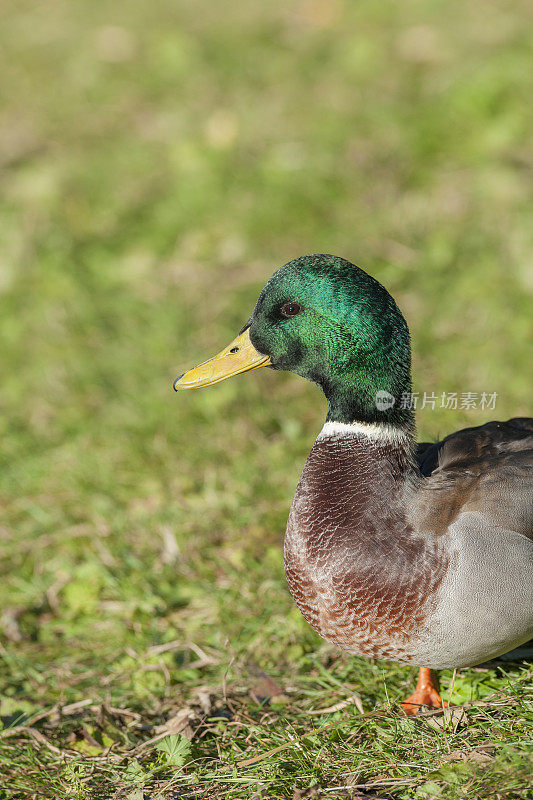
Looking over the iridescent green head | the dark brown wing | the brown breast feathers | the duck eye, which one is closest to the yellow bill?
the iridescent green head

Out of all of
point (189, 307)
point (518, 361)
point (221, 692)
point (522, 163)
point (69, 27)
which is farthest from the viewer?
point (69, 27)

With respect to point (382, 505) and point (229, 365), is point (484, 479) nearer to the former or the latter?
point (382, 505)

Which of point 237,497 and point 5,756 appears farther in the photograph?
point 237,497

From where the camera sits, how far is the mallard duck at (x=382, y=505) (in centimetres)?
240

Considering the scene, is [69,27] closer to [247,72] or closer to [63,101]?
[63,101]

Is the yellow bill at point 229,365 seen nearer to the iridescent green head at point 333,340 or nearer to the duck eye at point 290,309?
the iridescent green head at point 333,340

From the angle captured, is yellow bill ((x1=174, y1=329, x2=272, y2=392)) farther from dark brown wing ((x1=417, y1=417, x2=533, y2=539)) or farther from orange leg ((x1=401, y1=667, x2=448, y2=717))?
orange leg ((x1=401, y1=667, x2=448, y2=717))

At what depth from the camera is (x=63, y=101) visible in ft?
23.0

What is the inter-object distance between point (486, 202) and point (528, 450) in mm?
2987

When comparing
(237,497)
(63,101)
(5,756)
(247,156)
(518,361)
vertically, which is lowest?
(5,756)

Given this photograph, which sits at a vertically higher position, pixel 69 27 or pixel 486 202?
pixel 69 27

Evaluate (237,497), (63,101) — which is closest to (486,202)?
(237,497)

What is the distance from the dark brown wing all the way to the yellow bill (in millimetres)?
599

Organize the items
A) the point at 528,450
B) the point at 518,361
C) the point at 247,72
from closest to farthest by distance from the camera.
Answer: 1. the point at 528,450
2. the point at 518,361
3. the point at 247,72
